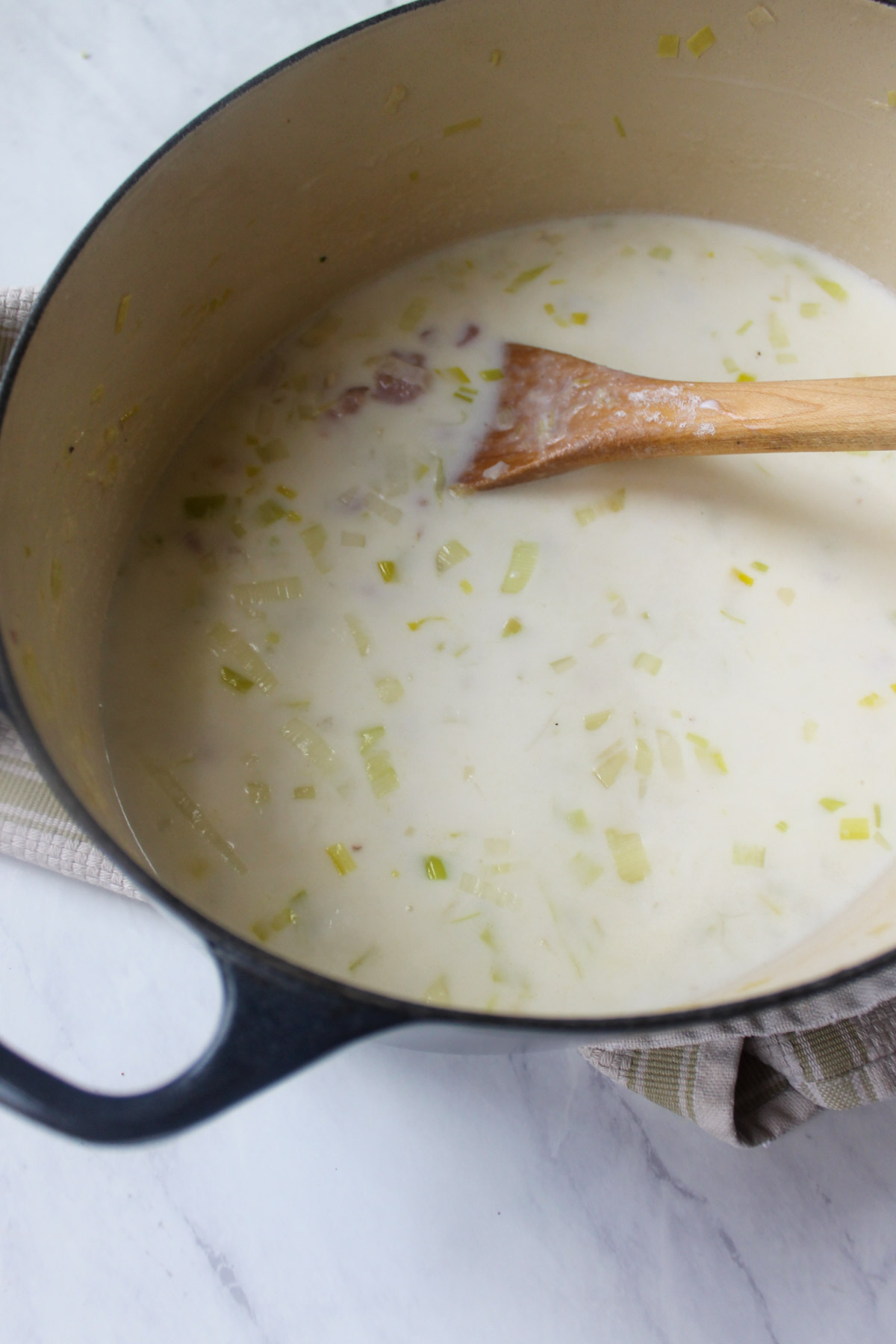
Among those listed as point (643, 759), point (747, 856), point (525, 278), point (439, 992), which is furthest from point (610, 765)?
point (525, 278)

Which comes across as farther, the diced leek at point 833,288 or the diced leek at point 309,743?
the diced leek at point 833,288

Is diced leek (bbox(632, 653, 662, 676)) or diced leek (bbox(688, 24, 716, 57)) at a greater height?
diced leek (bbox(688, 24, 716, 57))

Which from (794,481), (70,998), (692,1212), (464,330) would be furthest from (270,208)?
(692,1212)

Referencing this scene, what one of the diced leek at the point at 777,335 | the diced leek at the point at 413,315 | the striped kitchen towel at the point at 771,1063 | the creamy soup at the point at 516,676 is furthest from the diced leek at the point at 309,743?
the diced leek at the point at 777,335

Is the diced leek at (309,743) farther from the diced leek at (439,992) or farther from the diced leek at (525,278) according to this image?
the diced leek at (525,278)

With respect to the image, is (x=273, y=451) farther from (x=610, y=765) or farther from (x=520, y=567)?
(x=610, y=765)

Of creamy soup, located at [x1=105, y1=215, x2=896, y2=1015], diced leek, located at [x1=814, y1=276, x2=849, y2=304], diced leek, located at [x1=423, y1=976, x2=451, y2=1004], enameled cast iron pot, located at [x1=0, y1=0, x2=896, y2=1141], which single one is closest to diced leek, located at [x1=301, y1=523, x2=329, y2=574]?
creamy soup, located at [x1=105, y1=215, x2=896, y2=1015]

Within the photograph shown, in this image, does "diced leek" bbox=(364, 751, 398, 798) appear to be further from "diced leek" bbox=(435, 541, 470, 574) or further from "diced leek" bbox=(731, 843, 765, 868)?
"diced leek" bbox=(731, 843, 765, 868)
